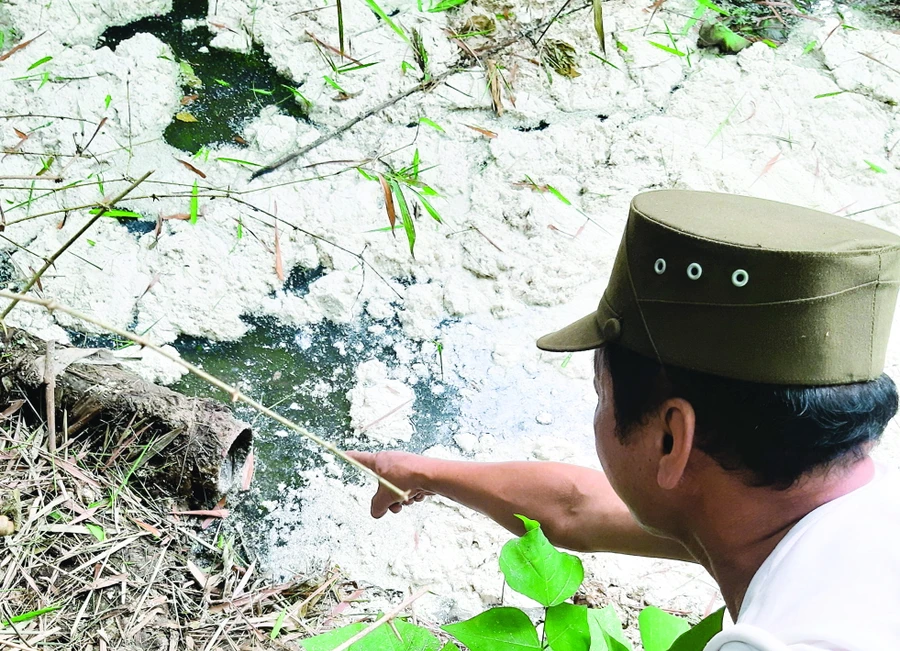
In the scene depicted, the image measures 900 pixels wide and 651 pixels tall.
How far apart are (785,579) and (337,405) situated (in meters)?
1.26

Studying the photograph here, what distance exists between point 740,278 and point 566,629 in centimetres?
64

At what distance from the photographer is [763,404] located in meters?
1.04

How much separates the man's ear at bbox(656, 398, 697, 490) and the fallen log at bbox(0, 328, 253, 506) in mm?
973

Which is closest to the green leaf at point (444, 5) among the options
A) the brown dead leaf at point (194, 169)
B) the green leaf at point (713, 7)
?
the green leaf at point (713, 7)

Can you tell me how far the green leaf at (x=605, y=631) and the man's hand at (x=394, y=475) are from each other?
1.61 ft

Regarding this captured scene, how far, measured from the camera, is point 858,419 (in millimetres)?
1046

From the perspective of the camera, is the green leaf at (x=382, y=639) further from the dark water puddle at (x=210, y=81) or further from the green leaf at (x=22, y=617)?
the dark water puddle at (x=210, y=81)

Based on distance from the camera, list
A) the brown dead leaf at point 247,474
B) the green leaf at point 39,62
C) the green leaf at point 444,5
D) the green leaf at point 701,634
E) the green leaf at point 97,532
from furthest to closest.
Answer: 1. the green leaf at point 444,5
2. the green leaf at point 39,62
3. the brown dead leaf at point 247,474
4. the green leaf at point 97,532
5. the green leaf at point 701,634

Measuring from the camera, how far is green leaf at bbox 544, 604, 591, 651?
48.9 inches

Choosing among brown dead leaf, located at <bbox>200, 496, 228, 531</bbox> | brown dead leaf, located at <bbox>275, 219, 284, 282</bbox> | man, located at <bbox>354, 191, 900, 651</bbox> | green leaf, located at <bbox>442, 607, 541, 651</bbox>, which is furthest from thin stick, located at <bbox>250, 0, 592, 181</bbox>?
green leaf, located at <bbox>442, 607, 541, 651</bbox>

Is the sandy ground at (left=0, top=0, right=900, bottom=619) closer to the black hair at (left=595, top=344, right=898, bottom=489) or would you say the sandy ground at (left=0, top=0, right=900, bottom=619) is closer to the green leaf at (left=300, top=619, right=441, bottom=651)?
the green leaf at (left=300, top=619, right=441, bottom=651)

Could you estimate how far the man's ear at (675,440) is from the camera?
1069 millimetres

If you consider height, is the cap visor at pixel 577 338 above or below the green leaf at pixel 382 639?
above

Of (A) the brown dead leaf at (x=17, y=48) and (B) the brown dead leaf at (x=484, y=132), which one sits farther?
(B) the brown dead leaf at (x=484, y=132)
